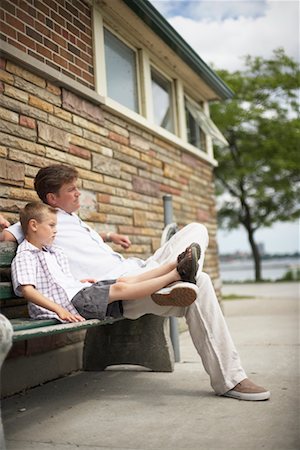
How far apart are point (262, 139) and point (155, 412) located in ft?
63.0

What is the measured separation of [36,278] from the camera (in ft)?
10.2

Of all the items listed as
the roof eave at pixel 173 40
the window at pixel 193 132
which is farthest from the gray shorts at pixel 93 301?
the window at pixel 193 132

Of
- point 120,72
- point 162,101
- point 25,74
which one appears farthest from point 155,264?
point 162,101

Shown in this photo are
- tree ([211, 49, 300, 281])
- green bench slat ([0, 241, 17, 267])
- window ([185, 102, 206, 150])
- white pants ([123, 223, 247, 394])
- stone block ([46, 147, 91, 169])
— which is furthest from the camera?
tree ([211, 49, 300, 281])

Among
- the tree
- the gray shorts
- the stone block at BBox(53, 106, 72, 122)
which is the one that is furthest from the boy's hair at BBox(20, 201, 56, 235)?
the tree

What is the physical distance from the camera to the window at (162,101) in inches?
267

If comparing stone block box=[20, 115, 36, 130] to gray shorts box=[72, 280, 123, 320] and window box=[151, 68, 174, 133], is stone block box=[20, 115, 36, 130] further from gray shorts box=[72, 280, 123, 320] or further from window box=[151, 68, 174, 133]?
window box=[151, 68, 174, 133]

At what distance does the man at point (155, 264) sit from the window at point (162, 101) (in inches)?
133

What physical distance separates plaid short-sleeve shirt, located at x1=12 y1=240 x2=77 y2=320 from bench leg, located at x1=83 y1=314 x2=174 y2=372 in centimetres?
111

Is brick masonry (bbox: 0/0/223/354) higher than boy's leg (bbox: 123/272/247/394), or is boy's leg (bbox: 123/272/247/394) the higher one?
brick masonry (bbox: 0/0/223/354)

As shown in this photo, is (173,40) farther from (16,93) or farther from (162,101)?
(16,93)

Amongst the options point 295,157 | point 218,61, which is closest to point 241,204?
point 295,157

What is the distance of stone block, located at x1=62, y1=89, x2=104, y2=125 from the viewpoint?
4397 mm

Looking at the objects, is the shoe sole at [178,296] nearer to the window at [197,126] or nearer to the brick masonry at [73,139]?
the brick masonry at [73,139]
